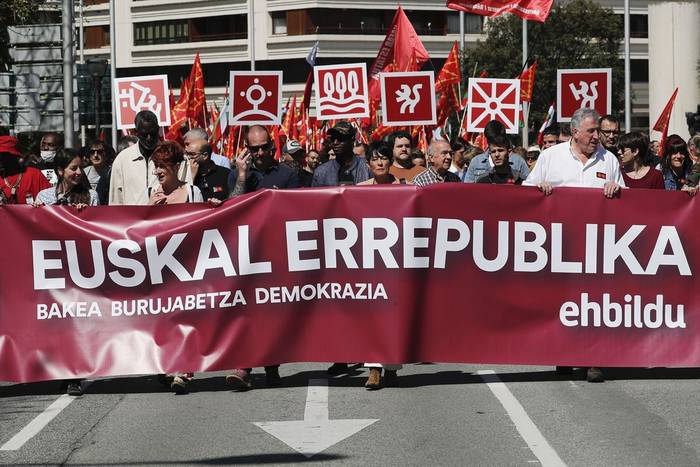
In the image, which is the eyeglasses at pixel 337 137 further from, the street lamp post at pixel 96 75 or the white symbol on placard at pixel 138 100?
the street lamp post at pixel 96 75

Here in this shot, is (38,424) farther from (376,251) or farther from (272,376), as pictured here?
(376,251)

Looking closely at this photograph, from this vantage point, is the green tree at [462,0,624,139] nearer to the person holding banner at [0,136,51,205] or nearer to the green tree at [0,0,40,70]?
the green tree at [0,0,40,70]

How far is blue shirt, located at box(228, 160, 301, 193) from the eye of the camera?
11992mm

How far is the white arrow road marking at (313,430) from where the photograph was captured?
28.0 feet

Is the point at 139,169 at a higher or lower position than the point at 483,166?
higher

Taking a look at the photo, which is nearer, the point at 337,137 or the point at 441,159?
the point at 441,159

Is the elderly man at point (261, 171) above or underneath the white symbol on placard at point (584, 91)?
underneath

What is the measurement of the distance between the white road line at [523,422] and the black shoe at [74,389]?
292cm

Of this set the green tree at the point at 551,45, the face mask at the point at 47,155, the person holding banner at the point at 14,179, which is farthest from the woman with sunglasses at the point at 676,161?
the green tree at the point at 551,45

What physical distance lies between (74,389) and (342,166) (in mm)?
3179

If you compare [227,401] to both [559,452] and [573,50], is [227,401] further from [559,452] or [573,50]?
[573,50]

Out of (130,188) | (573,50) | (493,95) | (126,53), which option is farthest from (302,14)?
(130,188)

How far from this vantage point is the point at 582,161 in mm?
11602

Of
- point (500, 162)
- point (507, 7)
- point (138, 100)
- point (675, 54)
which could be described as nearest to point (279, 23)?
point (675, 54)
